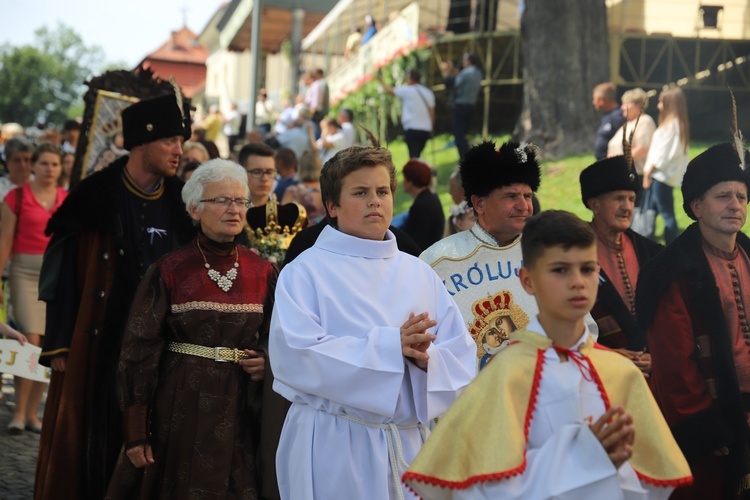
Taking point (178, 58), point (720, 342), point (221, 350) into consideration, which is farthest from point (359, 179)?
point (178, 58)

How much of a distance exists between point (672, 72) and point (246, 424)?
24.4ft

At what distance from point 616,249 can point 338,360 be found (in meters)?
2.13

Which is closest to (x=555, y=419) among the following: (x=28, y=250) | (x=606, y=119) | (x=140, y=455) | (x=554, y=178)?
(x=140, y=455)

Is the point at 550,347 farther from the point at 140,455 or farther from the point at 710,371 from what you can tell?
the point at 140,455

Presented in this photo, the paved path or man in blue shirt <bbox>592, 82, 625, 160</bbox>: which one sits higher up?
man in blue shirt <bbox>592, 82, 625, 160</bbox>

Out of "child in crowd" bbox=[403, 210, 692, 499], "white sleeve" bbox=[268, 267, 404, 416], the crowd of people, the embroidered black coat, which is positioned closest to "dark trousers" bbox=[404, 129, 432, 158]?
the crowd of people

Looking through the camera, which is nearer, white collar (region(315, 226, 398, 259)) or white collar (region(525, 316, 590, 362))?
white collar (region(525, 316, 590, 362))

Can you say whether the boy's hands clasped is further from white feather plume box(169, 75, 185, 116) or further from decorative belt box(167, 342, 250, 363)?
white feather plume box(169, 75, 185, 116)

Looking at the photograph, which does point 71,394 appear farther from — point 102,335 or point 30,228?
point 30,228

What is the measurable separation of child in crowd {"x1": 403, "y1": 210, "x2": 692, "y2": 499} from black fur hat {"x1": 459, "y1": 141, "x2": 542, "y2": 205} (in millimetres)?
1728

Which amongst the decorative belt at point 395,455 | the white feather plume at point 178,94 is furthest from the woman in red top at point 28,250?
the decorative belt at point 395,455

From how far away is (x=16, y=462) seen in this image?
802 centimetres

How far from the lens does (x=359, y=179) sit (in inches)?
179

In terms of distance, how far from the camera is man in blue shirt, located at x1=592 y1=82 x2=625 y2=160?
10.3m
